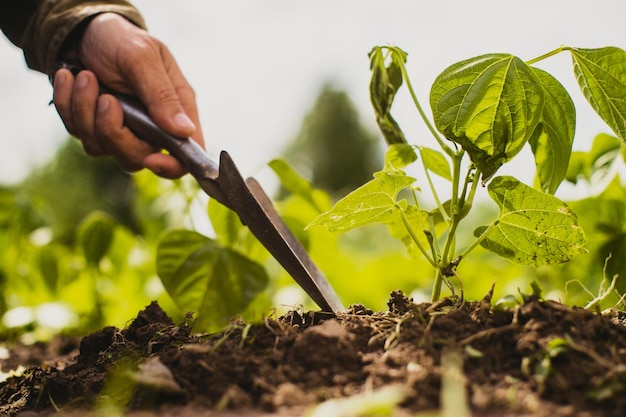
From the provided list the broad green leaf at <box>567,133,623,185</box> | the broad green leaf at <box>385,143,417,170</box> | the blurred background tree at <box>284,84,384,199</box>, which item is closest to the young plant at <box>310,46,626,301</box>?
the broad green leaf at <box>385,143,417,170</box>

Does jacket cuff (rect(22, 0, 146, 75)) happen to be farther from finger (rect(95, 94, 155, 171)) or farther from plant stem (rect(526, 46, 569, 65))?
plant stem (rect(526, 46, 569, 65))

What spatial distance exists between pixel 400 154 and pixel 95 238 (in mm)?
1757

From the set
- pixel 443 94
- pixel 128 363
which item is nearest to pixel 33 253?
pixel 128 363

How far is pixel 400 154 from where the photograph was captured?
1396 millimetres

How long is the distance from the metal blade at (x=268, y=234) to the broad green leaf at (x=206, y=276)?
1.85ft

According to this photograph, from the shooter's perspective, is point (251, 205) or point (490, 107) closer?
point (490, 107)

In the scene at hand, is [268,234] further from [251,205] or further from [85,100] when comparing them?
[85,100]

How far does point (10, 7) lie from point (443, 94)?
1798 millimetres

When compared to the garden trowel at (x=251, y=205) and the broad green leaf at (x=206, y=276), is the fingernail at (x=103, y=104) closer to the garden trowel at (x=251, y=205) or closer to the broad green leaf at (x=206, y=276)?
the garden trowel at (x=251, y=205)

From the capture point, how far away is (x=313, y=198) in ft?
7.39

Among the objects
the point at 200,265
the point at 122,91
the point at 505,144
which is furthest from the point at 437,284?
the point at 122,91

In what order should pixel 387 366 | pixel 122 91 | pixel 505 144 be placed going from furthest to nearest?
pixel 122 91, pixel 505 144, pixel 387 366

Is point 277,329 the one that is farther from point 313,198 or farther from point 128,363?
point 313,198

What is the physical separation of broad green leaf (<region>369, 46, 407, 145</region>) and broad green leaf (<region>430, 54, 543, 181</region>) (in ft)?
0.68
